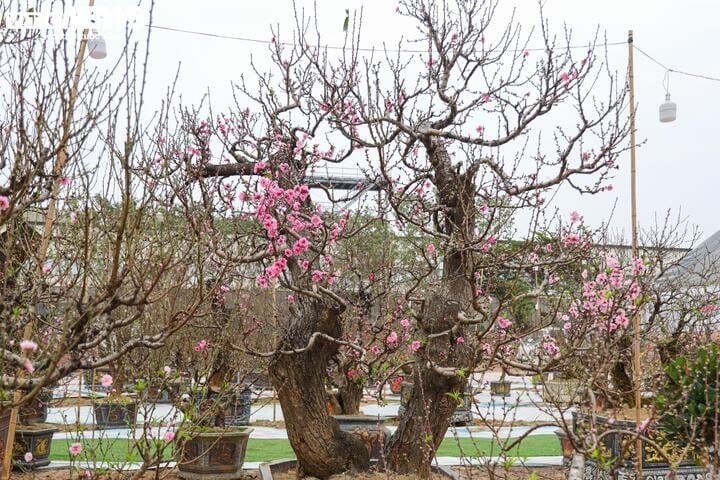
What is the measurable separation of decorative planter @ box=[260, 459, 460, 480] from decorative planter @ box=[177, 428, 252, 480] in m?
0.64

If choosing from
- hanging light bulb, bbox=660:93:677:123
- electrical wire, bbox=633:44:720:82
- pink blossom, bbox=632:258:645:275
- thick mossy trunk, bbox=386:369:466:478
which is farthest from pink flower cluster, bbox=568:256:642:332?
electrical wire, bbox=633:44:720:82

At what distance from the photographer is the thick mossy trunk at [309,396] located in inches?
200

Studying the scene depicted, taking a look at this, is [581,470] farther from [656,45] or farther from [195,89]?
[656,45]

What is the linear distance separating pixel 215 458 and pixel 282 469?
0.82m

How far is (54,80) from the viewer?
8.67ft

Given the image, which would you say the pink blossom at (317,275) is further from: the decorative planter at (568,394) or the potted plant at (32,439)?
the potted plant at (32,439)

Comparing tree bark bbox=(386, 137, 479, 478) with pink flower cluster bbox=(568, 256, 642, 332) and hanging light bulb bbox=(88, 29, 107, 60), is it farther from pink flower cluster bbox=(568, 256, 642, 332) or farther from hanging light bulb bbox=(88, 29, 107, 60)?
hanging light bulb bbox=(88, 29, 107, 60)

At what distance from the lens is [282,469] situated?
18.1 feet

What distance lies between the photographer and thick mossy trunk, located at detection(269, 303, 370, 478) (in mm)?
5070

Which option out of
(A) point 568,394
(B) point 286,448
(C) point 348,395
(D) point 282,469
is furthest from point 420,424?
(C) point 348,395

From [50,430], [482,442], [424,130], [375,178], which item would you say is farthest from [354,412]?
[424,130]

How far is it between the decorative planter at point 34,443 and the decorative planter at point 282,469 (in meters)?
2.10

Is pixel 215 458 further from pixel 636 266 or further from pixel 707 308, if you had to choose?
pixel 707 308

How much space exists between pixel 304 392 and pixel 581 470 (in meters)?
3.34
